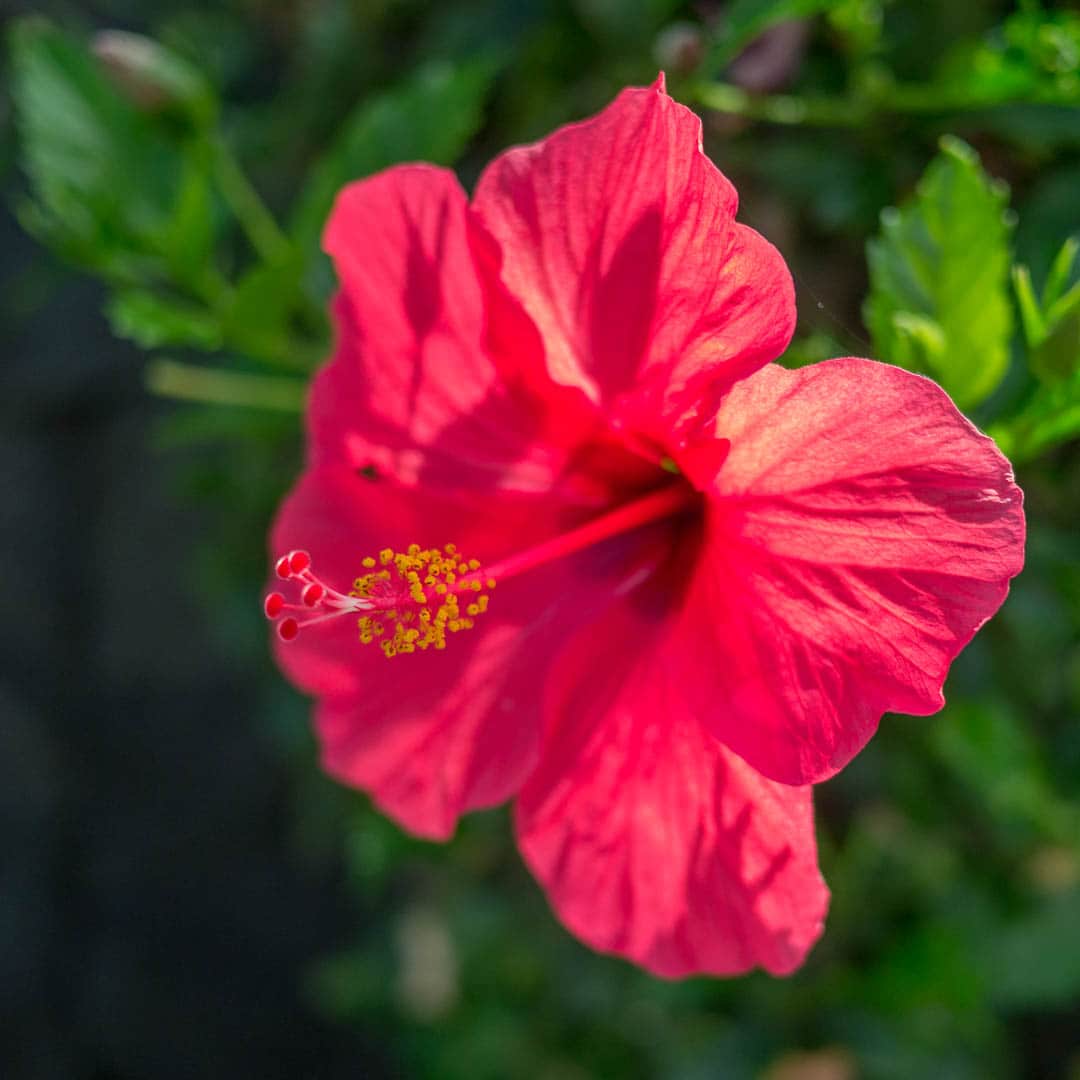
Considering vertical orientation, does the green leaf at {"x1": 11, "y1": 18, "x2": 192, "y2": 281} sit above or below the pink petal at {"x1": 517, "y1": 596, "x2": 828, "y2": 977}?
above

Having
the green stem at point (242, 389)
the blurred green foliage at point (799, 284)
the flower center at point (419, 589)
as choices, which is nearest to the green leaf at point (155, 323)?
the blurred green foliage at point (799, 284)

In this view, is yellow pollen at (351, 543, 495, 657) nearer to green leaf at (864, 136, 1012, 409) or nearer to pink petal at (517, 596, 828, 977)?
pink petal at (517, 596, 828, 977)

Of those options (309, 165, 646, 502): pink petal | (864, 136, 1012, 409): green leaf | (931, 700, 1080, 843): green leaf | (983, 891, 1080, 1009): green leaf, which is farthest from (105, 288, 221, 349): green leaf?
(983, 891, 1080, 1009): green leaf

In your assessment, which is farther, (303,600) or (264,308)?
(264,308)

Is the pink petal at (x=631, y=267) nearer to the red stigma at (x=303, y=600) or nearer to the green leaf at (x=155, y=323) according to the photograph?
the red stigma at (x=303, y=600)

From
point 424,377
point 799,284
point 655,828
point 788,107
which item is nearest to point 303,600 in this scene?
point 424,377

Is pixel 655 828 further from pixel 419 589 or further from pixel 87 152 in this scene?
pixel 87 152
